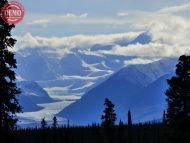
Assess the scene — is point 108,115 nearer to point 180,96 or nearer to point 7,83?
point 180,96

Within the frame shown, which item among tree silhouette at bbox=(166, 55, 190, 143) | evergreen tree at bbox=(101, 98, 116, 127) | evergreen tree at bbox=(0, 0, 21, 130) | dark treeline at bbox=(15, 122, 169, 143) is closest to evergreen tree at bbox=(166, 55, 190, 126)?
tree silhouette at bbox=(166, 55, 190, 143)

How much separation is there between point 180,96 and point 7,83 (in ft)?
73.0

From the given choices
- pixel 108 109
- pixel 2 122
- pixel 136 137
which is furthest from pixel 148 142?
pixel 2 122

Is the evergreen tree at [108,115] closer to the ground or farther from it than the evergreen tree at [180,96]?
farther from it

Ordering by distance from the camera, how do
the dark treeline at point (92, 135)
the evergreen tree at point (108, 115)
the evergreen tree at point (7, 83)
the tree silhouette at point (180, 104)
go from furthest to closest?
the dark treeline at point (92, 135)
the evergreen tree at point (108, 115)
the tree silhouette at point (180, 104)
the evergreen tree at point (7, 83)

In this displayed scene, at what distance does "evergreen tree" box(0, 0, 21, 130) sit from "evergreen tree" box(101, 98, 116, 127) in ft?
229

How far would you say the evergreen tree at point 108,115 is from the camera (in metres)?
113

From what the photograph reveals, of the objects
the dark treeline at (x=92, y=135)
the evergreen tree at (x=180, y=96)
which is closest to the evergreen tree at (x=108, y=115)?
the dark treeline at (x=92, y=135)

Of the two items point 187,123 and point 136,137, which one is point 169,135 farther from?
point 136,137

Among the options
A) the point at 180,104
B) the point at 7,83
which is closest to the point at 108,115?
the point at 180,104

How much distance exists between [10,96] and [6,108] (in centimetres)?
88

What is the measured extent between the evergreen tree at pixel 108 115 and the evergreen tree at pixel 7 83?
69.8 metres

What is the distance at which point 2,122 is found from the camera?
41688 millimetres

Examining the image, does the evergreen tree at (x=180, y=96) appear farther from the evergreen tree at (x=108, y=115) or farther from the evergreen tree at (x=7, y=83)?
the evergreen tree at (x=108, y=115)
